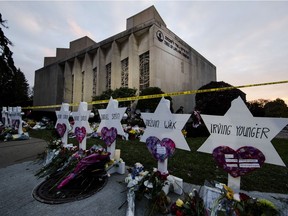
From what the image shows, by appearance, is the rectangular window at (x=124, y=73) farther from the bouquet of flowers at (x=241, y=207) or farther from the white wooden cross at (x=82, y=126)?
the bouquet of flowers at (x=241, y=207)

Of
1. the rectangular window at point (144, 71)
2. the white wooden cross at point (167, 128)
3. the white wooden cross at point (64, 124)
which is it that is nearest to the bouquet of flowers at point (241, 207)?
the white wooden cross at point (167, 128)

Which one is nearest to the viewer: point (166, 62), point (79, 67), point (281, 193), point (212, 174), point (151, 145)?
point (281, 193)

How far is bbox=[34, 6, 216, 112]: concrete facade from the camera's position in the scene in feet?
51.5

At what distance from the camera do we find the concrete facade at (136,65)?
51.5ft

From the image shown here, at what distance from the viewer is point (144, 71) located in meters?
16.2

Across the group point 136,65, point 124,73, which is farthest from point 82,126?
point 124,73

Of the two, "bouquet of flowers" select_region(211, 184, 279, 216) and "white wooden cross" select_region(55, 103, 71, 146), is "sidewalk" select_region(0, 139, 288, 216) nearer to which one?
"bouquet of flowers" select_region(211, 184, 279, 216)

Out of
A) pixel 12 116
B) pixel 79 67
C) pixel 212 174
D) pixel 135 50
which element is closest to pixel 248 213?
pixel 212 174

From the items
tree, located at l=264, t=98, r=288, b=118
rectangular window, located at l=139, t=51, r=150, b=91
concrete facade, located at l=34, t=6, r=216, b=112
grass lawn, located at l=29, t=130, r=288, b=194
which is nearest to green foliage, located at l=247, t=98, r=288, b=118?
tree, located at l=264, t=98, r=288, b=118

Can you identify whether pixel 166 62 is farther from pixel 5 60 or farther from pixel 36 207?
pixel 36 207

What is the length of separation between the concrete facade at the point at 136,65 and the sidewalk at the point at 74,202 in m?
12.7

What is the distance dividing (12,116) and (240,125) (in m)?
9.58

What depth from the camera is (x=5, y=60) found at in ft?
37.9

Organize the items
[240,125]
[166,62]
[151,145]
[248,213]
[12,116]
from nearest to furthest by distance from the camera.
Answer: [248,213] < [240,125] < [151,145] < [12,116] < [166,62]
